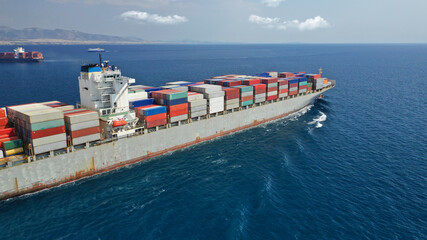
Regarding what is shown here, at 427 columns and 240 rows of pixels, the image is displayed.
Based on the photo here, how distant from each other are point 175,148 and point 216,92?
1801 cm

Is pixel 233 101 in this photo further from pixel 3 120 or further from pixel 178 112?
pixel 3 120

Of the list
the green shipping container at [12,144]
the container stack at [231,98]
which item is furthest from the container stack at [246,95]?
the green shipping container at [12,144]

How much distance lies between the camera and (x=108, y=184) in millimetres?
46250

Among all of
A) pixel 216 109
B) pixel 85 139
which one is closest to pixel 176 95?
pixel 216 109

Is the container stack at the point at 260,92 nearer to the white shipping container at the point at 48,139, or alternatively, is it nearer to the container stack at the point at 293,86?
the container stack at the point at 293,86

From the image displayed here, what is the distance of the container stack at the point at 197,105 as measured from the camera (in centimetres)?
6359

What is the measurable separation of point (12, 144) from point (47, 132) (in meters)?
6.33

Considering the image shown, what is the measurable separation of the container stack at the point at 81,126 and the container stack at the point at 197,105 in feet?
73.0

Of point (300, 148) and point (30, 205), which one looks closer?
point (30, 205)

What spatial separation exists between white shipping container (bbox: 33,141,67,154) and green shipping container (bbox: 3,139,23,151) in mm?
4276

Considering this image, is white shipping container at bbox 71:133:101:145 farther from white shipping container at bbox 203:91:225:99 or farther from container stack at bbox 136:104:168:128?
white shipping container at bbox 203:91:225:99

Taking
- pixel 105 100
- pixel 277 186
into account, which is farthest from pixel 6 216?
pixel 277 186

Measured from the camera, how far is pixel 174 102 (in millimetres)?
59844

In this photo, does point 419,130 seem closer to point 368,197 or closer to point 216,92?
point 368,197
